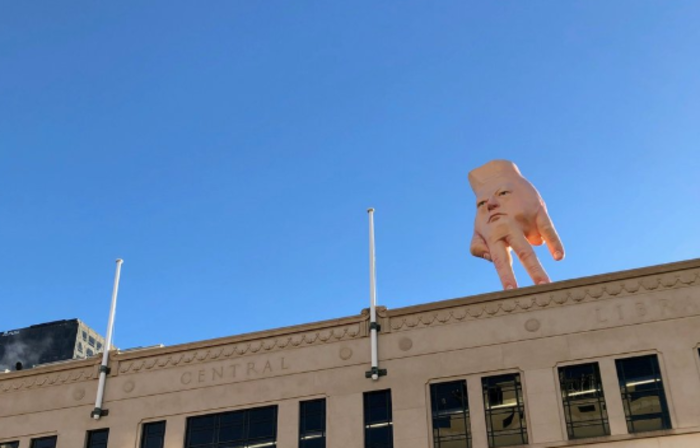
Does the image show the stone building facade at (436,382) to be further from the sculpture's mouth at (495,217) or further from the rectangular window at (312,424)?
the sculpture's mouth at (495,217)

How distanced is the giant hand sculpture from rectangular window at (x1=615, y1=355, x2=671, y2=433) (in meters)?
5.69

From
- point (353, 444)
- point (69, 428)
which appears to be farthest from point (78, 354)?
point (353, 444)

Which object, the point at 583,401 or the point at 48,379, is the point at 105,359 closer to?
the point at 48,379

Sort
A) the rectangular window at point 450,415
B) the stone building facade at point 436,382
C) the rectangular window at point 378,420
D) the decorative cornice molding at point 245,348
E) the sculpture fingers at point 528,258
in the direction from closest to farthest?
the stone building facade at point 436,382 < the rectangular window at point 450,415 < the rectangular window at point 378,420 < the decorative cornice molding at point 245,348 < the sculpture fingers at point 528,258

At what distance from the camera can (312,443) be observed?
29891 mm

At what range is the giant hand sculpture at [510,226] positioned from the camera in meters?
33.2

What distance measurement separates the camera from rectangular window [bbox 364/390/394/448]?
2914cm

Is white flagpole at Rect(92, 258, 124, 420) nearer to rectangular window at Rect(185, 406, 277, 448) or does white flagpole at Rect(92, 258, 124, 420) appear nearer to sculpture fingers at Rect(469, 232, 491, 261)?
rectangular window at Rect(185, 406, 277, 448)

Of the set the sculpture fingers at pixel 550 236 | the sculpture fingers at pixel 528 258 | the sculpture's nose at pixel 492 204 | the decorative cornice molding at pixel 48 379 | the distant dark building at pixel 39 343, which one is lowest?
the decorative cornice molding at pixel 48 379

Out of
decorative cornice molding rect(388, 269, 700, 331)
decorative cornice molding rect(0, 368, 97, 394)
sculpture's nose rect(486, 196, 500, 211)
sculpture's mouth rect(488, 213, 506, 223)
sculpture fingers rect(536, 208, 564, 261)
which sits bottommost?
decorative cornice molding rect(0, 368, 97, 394)

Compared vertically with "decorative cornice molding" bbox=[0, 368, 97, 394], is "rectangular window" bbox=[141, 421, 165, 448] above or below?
below

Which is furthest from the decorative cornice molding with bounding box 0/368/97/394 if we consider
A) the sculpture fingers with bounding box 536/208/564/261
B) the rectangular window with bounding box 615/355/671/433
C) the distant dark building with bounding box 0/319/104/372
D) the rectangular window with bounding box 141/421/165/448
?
the distant dark building with bounding box 0/319/104/372

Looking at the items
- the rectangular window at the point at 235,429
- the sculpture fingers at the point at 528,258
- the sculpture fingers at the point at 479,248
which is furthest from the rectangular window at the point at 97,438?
the sculpture fingers at the point at 528,258

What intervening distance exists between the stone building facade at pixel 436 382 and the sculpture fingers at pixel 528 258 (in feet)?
8.48
